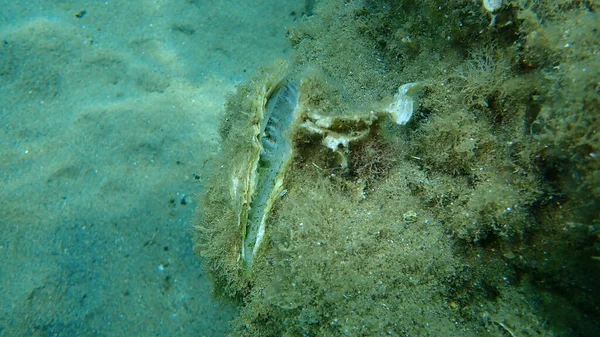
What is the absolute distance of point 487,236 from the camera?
171 cm

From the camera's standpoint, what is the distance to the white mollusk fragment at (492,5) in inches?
72.1

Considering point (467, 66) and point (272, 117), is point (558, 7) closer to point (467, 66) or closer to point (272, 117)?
point (467, 66)

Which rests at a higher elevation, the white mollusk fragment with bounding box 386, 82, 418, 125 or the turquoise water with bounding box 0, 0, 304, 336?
the white mollusk fragment with bounding box 386, 82, 418, 125

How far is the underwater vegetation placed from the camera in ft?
4.95

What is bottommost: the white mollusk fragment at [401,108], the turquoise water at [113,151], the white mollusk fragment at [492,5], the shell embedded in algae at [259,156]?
the turquoise water at [113,151]

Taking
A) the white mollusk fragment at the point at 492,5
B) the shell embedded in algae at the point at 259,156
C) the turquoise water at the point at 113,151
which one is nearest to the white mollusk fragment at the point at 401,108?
the shell embedded in algae at the point at 259,156

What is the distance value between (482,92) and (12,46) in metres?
5.20

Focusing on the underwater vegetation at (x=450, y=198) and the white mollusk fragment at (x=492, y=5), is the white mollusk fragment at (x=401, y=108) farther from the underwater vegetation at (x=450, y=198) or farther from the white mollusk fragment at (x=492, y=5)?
the white mollusk fragment at (x=492, y=5)

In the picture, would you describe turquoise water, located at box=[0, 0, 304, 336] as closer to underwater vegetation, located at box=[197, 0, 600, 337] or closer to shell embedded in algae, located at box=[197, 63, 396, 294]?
shell embedded in algae, located at box=[197, 63, 396, 294]

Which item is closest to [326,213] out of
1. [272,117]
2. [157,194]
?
[272,117]

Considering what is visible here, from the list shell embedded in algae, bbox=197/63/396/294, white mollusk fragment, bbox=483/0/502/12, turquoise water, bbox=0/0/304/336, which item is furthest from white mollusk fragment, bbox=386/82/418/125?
turquoise water, bbox=0/0/304/336

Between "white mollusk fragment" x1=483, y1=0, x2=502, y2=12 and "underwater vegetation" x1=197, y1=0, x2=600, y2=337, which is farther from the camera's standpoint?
"white mollusk fragment" x1=483, y1=0, x2=502, y2=12

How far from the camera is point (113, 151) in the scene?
3.73 meters

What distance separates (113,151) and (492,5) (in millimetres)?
3734
